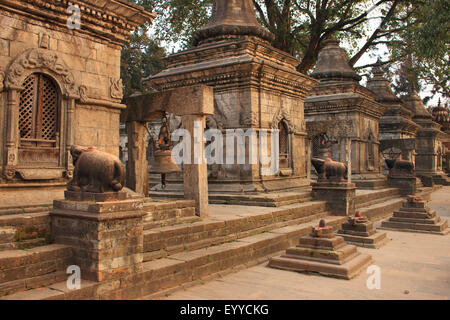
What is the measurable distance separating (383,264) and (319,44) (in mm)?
16218

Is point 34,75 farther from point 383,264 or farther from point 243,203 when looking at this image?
point 383,264

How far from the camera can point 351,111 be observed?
16641 millimetres

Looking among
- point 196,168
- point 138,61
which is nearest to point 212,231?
point 196,168

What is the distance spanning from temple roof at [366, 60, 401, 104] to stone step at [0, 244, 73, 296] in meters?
20.8

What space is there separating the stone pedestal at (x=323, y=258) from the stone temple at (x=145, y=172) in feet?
0.08

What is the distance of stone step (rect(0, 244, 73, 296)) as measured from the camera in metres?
4.36

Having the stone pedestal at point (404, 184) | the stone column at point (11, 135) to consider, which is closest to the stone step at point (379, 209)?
the stone pedestal at point (404, 184)

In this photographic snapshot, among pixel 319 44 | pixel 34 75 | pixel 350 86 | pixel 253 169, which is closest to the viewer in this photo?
pixel 34 75

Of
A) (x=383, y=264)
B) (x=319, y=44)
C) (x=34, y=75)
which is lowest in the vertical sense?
(x=383, y=264)

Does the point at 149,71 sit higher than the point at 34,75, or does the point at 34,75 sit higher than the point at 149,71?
the point at 149,71

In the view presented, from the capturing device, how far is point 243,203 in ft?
33.2

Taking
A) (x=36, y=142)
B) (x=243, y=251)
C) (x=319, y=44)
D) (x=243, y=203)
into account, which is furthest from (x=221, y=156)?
(x=319, y=44)

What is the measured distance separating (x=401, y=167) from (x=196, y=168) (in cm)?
1213

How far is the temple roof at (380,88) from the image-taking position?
2231cm
